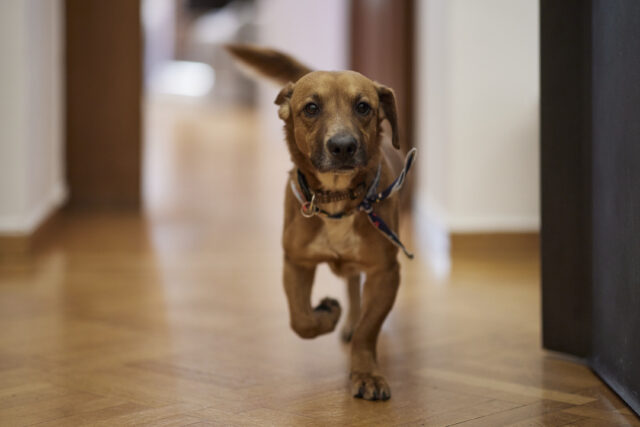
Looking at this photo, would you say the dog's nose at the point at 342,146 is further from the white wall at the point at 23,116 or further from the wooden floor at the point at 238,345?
the white wall at the point at 23,116

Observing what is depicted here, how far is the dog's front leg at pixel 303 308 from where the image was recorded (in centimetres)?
265

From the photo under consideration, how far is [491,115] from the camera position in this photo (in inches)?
194

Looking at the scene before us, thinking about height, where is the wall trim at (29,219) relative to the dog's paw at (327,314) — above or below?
above

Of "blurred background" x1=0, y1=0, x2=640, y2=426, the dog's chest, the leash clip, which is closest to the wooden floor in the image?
"blurred background" x1=0, y1=0, x2=640, y2=426

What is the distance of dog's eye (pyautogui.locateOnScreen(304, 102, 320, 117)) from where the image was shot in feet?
7.95

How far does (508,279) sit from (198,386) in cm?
211

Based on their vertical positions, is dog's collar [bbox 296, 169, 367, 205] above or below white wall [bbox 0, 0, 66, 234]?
below

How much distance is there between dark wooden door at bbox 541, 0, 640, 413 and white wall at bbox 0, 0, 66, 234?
2.87 meters

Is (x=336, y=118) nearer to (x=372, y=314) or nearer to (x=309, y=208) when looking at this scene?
(x=309, y=208)

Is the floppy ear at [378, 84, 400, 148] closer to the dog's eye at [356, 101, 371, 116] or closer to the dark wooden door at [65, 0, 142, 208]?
the dog's eye at [356, 101, 371, 116]

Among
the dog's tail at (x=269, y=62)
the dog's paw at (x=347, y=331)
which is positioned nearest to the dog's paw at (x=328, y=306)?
the dog's paw at (x=347, y=331)

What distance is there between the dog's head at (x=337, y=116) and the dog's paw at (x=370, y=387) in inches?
22.6

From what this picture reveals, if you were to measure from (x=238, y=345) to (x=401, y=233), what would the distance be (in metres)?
2.72

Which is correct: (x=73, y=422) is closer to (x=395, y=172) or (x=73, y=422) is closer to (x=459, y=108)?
(x=395, y=172)
